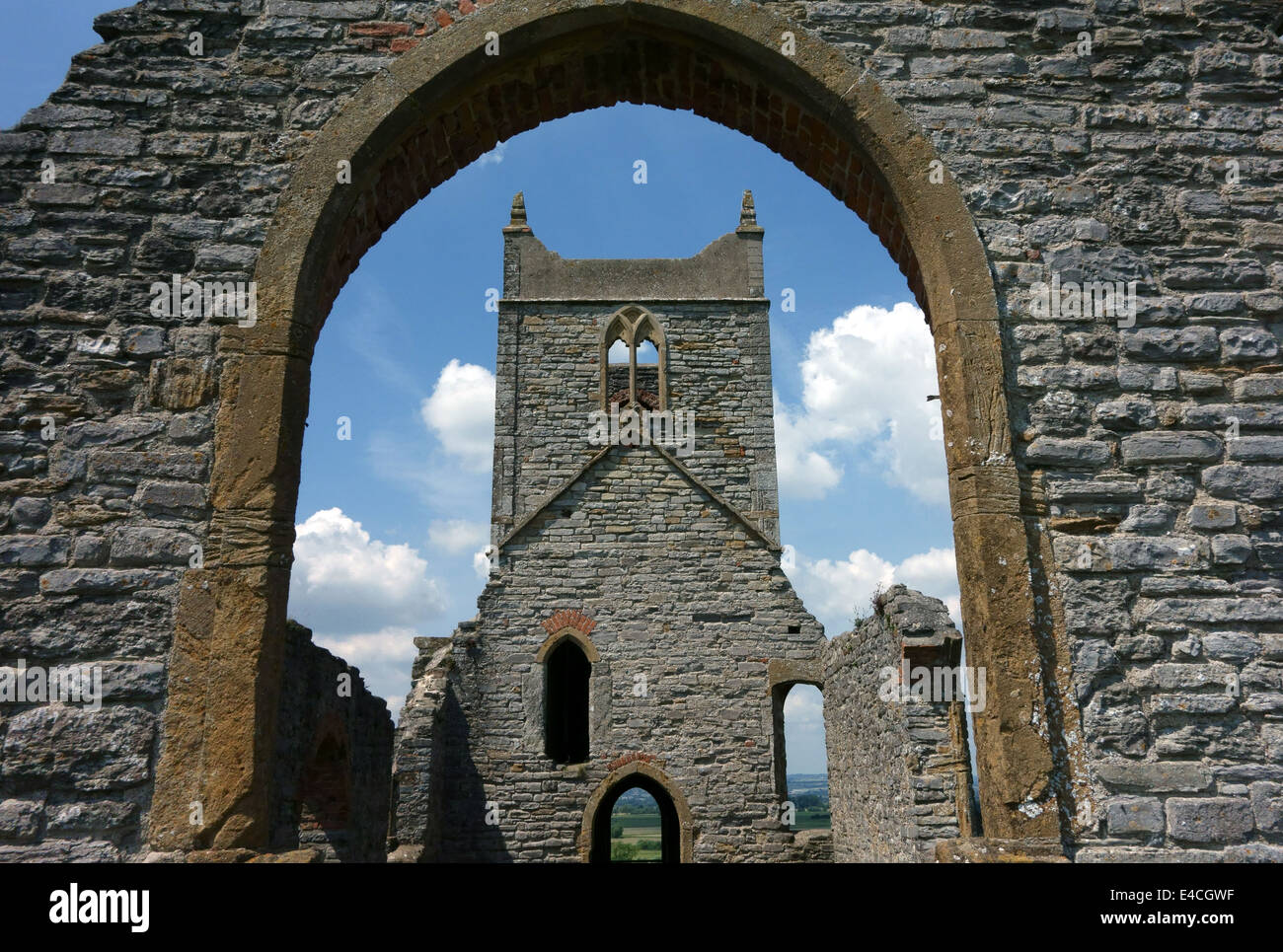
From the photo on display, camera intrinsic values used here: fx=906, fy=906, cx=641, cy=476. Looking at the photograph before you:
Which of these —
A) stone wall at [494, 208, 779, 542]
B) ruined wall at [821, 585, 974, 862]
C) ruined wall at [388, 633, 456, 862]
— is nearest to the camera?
ruined wall at [821, 585, 974, 862]

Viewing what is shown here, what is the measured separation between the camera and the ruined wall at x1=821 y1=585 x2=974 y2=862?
770 cm

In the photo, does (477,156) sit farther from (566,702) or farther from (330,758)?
(566,702)

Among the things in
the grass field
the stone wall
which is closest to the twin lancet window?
the stone wall

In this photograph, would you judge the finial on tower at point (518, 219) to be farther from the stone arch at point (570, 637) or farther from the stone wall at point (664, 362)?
the stone arch at point (570, 637)

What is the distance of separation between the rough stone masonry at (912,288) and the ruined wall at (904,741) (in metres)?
3.72

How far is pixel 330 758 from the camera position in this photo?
28.8 feet

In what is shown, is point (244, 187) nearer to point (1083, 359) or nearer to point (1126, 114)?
point (1083, 359)

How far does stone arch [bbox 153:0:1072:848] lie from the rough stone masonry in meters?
0.02

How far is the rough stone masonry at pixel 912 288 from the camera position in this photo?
3408 millimetres

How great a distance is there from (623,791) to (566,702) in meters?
1.91

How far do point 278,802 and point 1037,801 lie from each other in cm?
564

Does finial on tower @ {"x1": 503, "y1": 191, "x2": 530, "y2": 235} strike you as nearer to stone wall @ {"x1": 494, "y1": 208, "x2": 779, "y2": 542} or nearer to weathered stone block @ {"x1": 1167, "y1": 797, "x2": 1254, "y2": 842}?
stone wall @ {"x1": 494, "y1": 208, "x2": 779, "y2": 542}

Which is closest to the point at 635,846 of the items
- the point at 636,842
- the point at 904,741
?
the point at 636,842

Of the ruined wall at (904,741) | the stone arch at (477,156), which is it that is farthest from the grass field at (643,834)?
the stone arch at (477,156)
